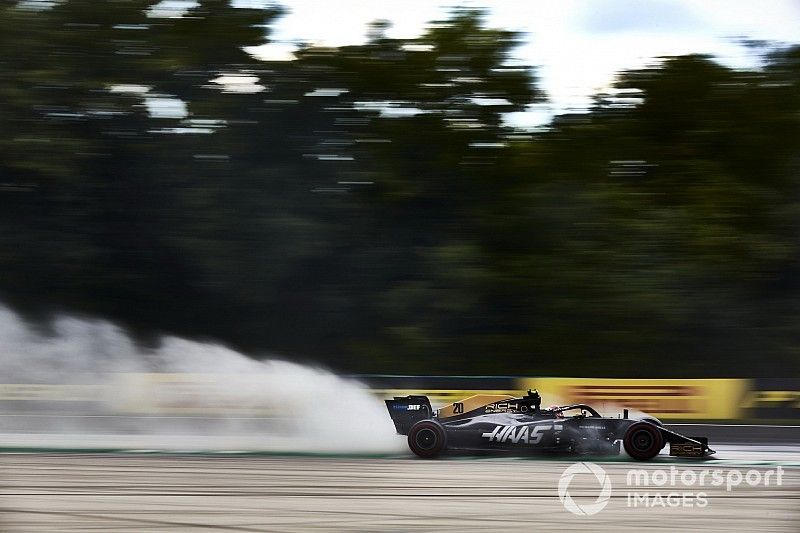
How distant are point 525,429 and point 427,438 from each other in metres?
0.83

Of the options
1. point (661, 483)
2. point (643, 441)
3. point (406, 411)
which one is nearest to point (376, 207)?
point (406, 411)

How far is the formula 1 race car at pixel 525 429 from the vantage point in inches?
305

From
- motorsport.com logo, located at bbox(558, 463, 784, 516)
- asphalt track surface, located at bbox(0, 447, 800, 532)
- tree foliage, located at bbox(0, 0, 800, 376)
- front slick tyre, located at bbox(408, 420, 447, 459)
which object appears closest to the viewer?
asphalt track surface, located at bbox(0, 447, 800, 532)

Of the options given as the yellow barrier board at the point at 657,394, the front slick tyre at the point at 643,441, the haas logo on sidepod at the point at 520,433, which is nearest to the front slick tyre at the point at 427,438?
the haas logo on sidepod at the point at 520,433

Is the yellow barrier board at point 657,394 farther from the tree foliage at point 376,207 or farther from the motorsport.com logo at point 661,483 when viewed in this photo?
the tree foliage at point 376,207

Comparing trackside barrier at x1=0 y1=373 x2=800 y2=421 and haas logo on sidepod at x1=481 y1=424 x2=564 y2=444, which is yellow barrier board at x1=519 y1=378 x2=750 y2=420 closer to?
trackside barrier at x1=0 y1=373 x2=800 y2=421

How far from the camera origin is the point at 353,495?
252 inches

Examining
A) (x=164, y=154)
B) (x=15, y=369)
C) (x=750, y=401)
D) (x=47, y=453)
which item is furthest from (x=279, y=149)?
(x=750, y=401)

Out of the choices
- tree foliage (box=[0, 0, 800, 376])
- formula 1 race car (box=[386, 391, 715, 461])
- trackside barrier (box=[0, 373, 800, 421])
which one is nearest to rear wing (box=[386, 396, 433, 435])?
formula 1 race car (box=[386, 391, 715, 461])

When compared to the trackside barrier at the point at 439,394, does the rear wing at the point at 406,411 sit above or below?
above

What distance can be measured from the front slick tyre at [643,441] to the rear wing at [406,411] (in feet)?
5.42

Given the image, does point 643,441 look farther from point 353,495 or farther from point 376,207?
→ point 376,207

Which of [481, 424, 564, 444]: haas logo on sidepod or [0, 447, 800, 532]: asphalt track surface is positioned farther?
[481, 424, 564, 444]: haas logo on sidepod

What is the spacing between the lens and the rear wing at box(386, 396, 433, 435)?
8.05 meters
